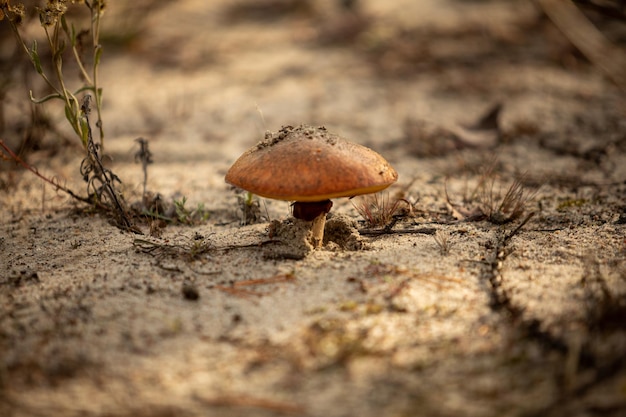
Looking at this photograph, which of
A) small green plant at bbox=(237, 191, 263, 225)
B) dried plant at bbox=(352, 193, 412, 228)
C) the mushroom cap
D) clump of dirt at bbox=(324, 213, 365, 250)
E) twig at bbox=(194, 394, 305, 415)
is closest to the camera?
twig at bbox=(194, 394, 305, 415)

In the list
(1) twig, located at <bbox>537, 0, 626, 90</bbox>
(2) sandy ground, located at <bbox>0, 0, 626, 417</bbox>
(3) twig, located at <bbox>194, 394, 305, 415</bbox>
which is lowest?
(3) twig, located at <bbox>194, 394, 305, 415</bbox>

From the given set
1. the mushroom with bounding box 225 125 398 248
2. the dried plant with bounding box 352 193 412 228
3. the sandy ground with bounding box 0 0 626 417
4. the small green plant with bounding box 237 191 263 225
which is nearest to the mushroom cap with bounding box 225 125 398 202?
the mushroom with bounding box 225 125 398 248

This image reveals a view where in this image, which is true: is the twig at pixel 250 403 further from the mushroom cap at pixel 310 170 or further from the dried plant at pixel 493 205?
the dried plant at pixel 493 205

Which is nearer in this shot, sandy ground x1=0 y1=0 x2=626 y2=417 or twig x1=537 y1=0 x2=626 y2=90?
sandy ground x1=0 y1=0 x2=626 y2=417

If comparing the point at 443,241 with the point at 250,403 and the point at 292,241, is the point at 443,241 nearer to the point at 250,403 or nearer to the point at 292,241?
the point at 292,241

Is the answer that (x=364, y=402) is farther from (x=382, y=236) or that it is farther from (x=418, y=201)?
(x=418, y=201)

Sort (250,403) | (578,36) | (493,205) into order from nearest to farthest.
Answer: (250,403)
(578,36)
(493,205)

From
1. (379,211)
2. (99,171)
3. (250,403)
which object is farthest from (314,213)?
(99,171)

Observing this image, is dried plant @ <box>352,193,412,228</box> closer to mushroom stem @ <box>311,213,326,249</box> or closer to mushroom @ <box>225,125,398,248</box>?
mushroom stem @ <box>311,213,326,249</box>
